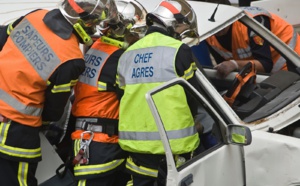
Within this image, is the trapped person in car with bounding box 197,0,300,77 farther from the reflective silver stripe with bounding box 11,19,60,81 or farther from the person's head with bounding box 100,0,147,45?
the reflective silver stripe with bounding box 11,19,60,81

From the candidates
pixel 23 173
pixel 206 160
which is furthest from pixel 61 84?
pixel 206 160

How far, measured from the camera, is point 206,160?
3.13 metres

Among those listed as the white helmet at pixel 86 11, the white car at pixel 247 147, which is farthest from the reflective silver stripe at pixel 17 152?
the white car at pixel 247 147

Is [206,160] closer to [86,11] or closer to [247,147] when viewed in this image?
[247,147]

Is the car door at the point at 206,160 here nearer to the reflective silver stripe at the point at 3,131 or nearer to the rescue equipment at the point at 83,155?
the rescue equipment at the point at 83,155

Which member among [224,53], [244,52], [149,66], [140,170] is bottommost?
[224,53]

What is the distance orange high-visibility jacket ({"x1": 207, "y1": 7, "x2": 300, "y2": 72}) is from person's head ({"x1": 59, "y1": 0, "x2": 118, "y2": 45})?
5.23ft

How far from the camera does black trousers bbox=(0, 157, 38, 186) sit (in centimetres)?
346

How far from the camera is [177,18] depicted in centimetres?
343

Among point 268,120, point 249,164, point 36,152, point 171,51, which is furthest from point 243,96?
point 36,152

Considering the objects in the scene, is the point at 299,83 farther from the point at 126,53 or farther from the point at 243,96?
the point at 126,53

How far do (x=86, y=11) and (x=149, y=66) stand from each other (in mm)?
609

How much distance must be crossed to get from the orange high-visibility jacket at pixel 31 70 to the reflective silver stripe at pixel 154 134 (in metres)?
0.58

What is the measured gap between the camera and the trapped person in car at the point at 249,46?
4.57 m
